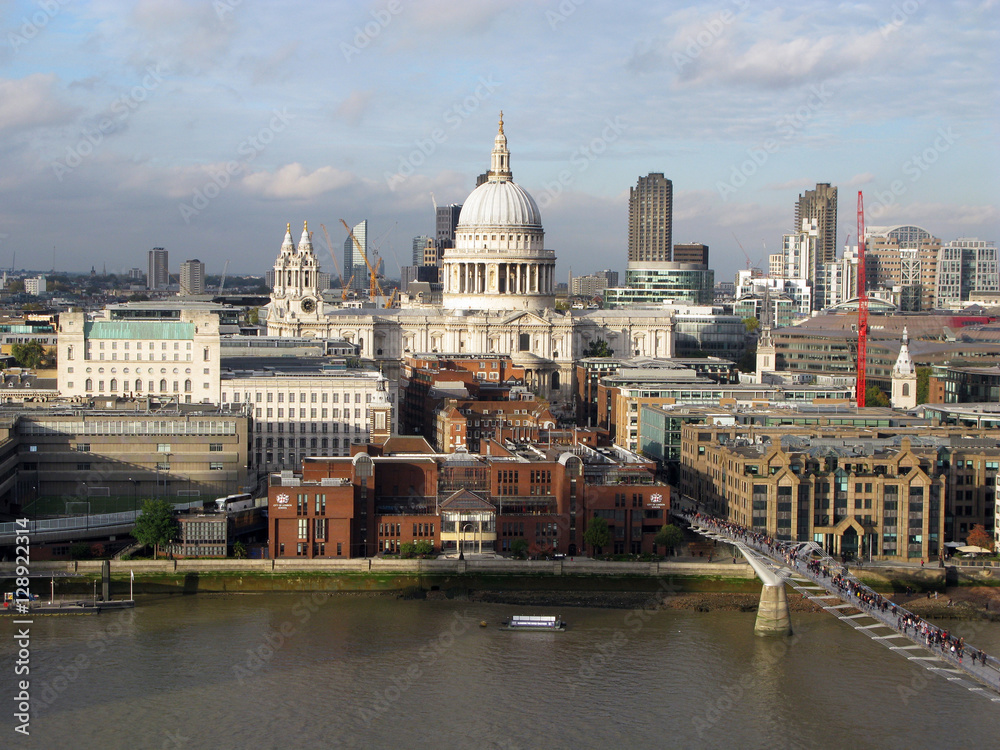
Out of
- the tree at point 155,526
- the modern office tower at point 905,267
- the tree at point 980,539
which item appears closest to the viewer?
the tree at point 155,526

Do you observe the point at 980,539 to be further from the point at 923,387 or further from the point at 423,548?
the point at 923,387

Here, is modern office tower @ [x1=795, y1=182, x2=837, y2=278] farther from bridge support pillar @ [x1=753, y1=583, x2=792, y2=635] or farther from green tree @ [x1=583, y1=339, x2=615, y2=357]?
bridge support pillar @ [x1=753, y1=583, x2=792, y2=635]

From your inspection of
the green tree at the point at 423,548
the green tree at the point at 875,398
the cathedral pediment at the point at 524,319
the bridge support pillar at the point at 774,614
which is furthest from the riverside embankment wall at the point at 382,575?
the cathedral pediment at the point at 524,319

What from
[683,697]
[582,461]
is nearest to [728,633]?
[683,697]

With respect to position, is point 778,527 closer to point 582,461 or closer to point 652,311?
point 582,461

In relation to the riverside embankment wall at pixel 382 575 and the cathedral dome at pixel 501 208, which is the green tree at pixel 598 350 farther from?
the riverside embankment wall at pixel 382 575

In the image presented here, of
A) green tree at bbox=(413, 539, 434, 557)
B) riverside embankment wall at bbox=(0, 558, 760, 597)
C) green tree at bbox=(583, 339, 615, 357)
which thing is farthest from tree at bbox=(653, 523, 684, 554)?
green tree at bbox=(583, 339, 615, 357)
